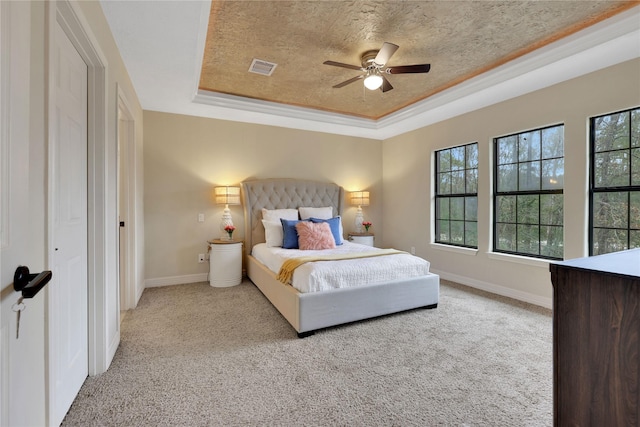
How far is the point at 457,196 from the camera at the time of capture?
14.3ft

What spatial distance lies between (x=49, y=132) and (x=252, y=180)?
3.41 metres

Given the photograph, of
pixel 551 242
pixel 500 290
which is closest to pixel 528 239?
pixel 551 242

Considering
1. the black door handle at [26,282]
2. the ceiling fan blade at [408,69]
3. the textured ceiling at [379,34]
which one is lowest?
the black door handle at [26,282]

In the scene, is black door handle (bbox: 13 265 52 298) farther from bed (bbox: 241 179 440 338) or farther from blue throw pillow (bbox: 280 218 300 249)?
blue throw pillow (bbox: 280 218 300 249)

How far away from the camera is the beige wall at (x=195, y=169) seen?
3.98 metres

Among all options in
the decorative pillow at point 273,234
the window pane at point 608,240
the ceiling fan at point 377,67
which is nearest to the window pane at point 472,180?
the window pane at point 608,240

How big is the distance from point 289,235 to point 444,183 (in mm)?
2654

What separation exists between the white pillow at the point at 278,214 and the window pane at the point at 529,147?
3.14 meters

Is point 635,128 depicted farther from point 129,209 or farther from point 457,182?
point 129,209

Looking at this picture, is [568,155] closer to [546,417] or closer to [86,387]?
[546,417]

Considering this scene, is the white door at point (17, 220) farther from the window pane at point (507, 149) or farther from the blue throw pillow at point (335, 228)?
the window pane at point (507, 149)

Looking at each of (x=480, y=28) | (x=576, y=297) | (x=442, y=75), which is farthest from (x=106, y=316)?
(x=442, y=75)

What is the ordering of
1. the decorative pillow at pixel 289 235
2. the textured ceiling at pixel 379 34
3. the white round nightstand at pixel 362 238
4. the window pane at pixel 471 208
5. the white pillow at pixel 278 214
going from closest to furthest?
the textured ceiling at pixel 379 34
the decorative pillow at pixel 289 235
the window pane at pixel 471 208
the white pillow at pixel 278 214
the white round nightstand at pixel 362 238

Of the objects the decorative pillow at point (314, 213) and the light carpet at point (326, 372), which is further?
the decorative pillow at point (314, 213)
